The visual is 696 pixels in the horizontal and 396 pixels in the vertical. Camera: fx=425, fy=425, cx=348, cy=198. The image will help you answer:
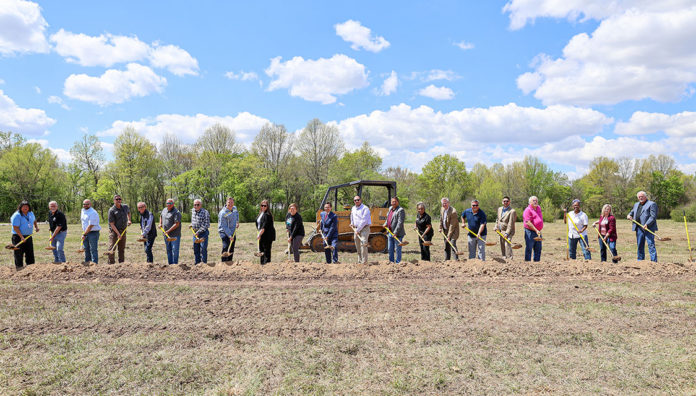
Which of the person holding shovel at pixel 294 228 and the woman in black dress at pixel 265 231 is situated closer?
the woman in black dress at pixel 265 231

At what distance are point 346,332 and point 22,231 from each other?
26.3 feet

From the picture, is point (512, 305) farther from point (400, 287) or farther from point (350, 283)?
point (350, 283)

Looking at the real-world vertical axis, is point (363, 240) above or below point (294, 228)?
below

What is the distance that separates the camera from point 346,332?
5.26 m

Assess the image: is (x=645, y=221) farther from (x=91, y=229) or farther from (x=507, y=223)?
(x=91, y=229)

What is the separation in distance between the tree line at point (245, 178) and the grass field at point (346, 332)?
3062cm

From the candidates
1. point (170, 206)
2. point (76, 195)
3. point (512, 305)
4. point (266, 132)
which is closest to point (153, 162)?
point (76, 195)

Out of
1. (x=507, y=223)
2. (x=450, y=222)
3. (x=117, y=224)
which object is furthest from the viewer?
(x=450, y=222)

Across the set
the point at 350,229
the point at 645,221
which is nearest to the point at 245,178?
the point at 350,229

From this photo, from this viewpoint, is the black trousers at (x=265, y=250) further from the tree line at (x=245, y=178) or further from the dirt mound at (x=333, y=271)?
the tree line at (x=245, y=178)

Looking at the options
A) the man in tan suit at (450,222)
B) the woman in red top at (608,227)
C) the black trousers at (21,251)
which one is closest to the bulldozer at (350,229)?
the man in tan suit at (450,222)

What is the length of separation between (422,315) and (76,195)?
149 ft

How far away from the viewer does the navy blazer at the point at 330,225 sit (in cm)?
955

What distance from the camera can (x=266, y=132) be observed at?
4528 cm
